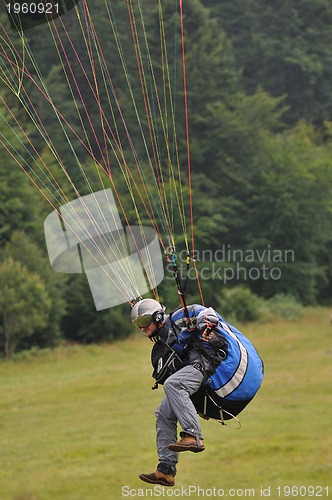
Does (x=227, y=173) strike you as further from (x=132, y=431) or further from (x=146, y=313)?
(x=146, y=313)

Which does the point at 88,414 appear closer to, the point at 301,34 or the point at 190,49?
the point at 190,49

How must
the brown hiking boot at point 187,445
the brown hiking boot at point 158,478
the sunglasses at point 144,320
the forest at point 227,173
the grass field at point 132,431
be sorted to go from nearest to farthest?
the brown hiking boot at point 187,445 < the brown hiking boot at point 158,478 < the sunglasses at point 144,320 < the grass field at point 132,431 < the forest at point 227,173

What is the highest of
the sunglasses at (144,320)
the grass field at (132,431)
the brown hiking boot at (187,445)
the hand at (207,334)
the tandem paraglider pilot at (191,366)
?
the sunglasses at (144,320)

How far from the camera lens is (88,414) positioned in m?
43.6

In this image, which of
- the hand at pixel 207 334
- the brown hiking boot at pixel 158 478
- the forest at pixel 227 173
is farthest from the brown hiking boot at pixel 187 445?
the forest at pixel 227 173

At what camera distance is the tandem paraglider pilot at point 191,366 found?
28.7 feet

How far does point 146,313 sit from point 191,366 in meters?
0.65

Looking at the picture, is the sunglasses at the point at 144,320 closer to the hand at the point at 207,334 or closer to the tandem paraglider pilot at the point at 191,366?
the tandem paraglider pilot at the point at 191,366

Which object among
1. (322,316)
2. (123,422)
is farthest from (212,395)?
(322,316)

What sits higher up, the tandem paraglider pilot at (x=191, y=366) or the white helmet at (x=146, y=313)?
the white helmet at (x=146, y=313)

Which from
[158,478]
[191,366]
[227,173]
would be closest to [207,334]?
[191,366]

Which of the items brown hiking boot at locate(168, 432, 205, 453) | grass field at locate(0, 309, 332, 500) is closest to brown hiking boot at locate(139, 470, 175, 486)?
brown hiking boot at locate(168, 432, 205, 453)

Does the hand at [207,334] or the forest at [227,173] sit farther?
the forest at [227,173]

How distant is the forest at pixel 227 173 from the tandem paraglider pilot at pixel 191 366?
1586 inches
